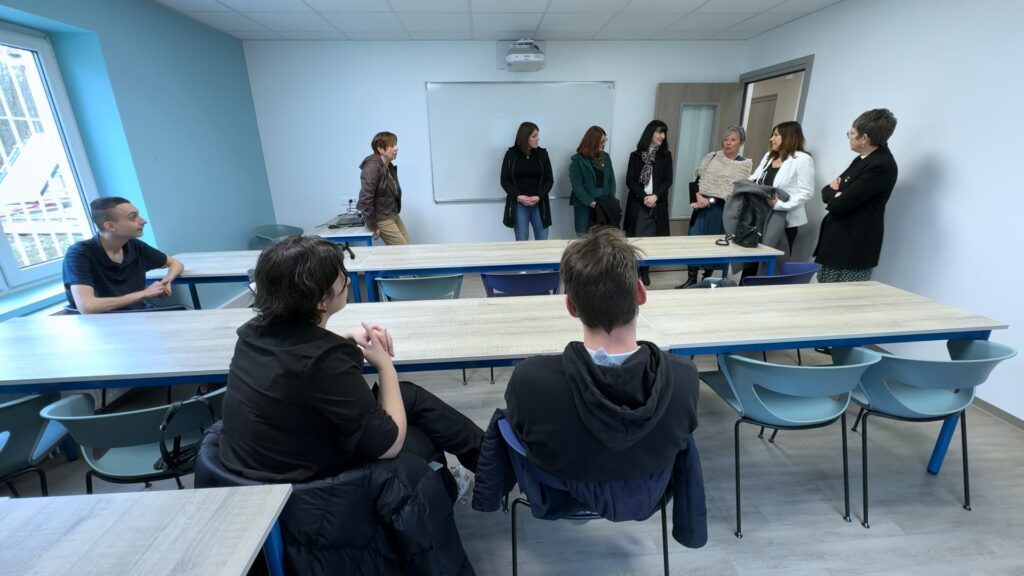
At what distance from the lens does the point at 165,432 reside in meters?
1.28

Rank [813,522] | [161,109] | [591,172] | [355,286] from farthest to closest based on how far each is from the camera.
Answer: [591,172] → [161,109] → [355,286] → [813,522]

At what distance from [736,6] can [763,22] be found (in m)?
0.70

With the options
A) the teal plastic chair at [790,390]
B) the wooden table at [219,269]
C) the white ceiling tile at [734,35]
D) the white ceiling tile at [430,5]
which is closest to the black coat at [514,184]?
the white ceiling tile at [430,5]

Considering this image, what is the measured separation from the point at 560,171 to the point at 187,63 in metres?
3.55

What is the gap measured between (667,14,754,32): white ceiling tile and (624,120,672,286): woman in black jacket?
0.85 metres

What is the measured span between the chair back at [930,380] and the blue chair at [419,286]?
5.98 ft

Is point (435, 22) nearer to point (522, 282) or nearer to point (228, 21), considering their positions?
point (228, 21)

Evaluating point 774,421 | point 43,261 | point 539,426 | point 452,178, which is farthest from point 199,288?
point 774,421

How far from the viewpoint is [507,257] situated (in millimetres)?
2803

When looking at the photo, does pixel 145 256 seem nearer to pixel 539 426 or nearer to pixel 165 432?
pixel 165 432

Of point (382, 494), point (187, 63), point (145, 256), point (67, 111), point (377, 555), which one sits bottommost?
point (377, 555)

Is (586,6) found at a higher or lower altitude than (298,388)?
higher

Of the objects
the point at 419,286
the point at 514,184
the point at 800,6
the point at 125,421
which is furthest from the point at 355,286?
the point at 800,6

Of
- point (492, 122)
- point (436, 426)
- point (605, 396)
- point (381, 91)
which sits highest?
point (381, 91)
